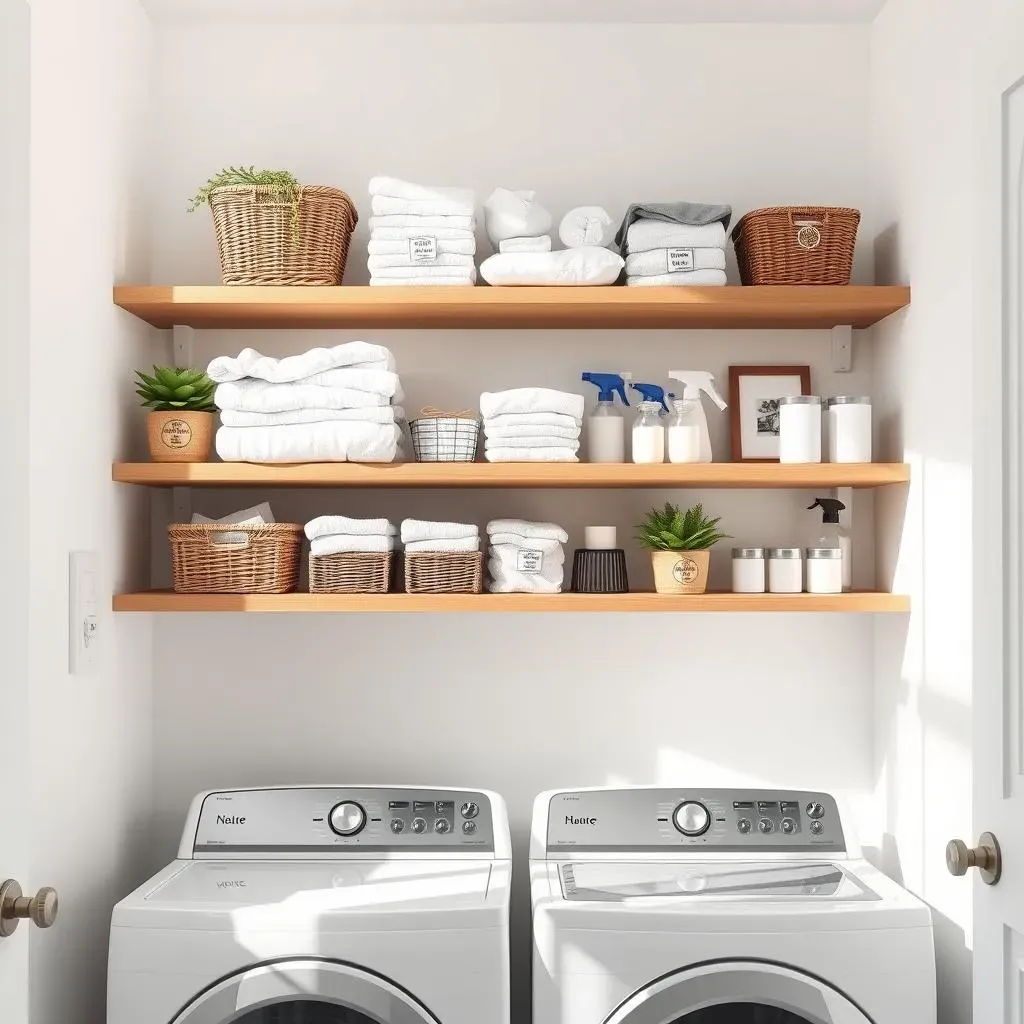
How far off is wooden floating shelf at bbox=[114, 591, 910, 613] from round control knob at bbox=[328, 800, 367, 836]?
37cm

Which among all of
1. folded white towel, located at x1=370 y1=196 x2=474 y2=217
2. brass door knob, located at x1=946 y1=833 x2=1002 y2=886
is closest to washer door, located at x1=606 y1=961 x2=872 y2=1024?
brass door knob, located at x1=946 y1=833 x2=1002 y2=886

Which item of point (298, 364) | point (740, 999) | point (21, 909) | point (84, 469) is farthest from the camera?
point (298, 364)

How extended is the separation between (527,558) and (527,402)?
30cm

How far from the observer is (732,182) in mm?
2305

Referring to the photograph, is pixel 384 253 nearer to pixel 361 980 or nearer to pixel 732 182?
pixel 732 182

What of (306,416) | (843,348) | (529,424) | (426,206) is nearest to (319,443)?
(306,416)

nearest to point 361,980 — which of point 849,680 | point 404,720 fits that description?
point 404,720

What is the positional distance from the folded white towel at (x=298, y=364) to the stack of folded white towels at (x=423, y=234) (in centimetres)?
15

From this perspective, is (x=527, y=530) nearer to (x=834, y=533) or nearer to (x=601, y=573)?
(x=601, y=573)

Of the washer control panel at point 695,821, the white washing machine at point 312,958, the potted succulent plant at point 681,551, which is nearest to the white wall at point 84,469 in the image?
the white washing machine at point 312,958

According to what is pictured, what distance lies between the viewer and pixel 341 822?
2045mm

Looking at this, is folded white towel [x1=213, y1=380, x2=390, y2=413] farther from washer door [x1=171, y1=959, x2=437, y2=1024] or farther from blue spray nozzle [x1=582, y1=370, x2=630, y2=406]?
washer door [x1=171, y1=959, x2=437, y2=1024]

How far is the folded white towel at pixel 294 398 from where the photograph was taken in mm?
2012

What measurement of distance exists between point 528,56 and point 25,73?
1.25 m
